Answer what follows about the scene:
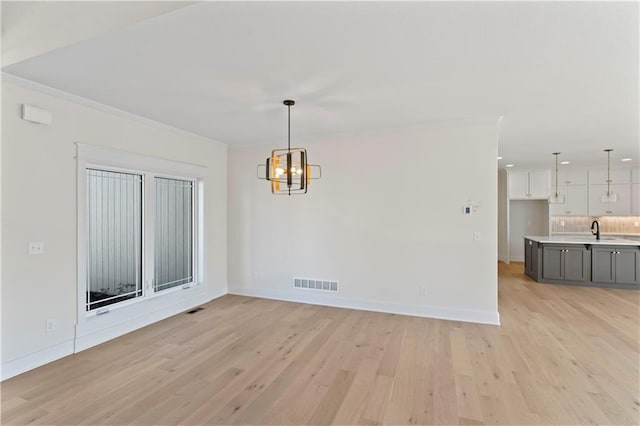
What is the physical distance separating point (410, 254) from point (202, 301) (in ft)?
11.5

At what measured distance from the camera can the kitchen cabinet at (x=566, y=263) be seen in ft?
21.0

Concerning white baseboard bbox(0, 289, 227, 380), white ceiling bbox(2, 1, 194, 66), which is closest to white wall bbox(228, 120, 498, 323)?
white baseboard bbox(0, 289, 227, 380)

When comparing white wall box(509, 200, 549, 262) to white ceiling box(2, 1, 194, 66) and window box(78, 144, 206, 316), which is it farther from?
white ceiling box(2, 1, 194, 66)

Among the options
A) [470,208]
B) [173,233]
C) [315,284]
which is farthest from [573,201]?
[173,233]

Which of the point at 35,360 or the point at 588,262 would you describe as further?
the point at 588,262

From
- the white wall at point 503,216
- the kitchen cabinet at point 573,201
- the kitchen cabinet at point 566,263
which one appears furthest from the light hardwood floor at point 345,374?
the kitchen cabinet at point 573,201

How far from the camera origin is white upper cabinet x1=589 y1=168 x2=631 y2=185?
816 centimetres

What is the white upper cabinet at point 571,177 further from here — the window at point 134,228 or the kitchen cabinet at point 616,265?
the window at point 134,228

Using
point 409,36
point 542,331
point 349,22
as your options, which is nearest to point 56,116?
point 349,22

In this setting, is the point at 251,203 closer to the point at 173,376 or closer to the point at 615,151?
the point at 173,376

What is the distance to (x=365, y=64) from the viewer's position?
2.65m

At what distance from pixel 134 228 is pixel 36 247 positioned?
117 centimetres

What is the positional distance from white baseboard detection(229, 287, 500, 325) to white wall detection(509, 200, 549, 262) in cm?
628

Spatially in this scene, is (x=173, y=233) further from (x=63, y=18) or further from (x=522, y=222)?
(x=522, y=222)
